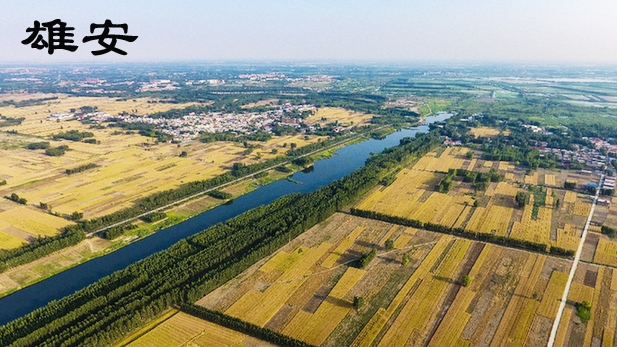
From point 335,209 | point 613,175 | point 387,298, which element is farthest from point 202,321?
point 613,175

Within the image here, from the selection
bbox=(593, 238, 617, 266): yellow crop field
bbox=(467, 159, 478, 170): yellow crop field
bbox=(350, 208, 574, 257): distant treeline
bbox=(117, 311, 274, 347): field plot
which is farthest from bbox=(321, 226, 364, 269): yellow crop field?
bbox=(467, 159, 478, 170): yellow crop field

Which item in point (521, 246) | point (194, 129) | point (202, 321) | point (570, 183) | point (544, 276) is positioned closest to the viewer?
point (202, 321)

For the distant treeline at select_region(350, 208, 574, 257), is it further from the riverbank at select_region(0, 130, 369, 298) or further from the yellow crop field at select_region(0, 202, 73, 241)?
the yellow crop field at select_region(0, 202, 73, 241)

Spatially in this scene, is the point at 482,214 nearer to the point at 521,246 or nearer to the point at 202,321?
the point at 521,246

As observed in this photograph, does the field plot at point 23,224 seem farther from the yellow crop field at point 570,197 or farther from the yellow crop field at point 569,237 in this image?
the yellow crop field at point 570,197

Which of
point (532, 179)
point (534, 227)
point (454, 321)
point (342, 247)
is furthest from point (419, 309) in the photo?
point (532, 179)

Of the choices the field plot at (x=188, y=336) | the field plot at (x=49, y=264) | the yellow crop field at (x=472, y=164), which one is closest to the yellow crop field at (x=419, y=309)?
the field plot at (x=188, y=336)

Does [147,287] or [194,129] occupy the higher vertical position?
[194,129]
